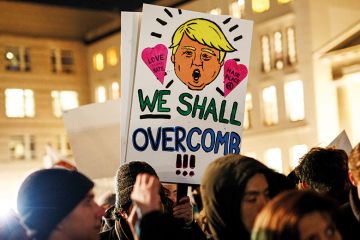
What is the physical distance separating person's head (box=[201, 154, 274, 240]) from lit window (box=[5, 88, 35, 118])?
173ft

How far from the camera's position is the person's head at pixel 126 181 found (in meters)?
5.14

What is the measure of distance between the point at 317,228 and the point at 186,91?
273 cm

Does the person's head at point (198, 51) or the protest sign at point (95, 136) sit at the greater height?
the person's head at point (198, 51)

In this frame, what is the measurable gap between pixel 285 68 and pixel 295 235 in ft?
124

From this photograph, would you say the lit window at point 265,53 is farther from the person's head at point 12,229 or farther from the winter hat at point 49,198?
the winter hat at point 49,198

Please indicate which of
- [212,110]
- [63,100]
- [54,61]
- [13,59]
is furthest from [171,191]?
[54,61]

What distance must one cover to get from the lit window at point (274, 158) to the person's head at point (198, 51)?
113 feet

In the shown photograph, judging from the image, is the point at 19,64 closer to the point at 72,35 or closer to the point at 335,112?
the point at 72,35

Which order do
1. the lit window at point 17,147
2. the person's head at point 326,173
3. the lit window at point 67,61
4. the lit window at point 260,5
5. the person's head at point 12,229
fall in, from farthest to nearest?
1. the lit window at point 67,61
2. the lit window at point 17,147
3. the lit window at point 260,5
4. the person's head at point 326,173
5. the person's head at point 12,229

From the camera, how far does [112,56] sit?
55.1m

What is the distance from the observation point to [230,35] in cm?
581

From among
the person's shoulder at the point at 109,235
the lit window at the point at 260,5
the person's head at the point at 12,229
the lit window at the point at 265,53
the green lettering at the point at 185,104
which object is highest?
the lit window at the point at 260,5

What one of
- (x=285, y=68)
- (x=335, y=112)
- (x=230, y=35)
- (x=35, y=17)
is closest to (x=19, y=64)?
(x=35, y=17)

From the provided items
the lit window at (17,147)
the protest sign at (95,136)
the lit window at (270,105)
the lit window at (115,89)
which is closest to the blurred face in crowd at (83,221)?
the protest sign at (95,136)
